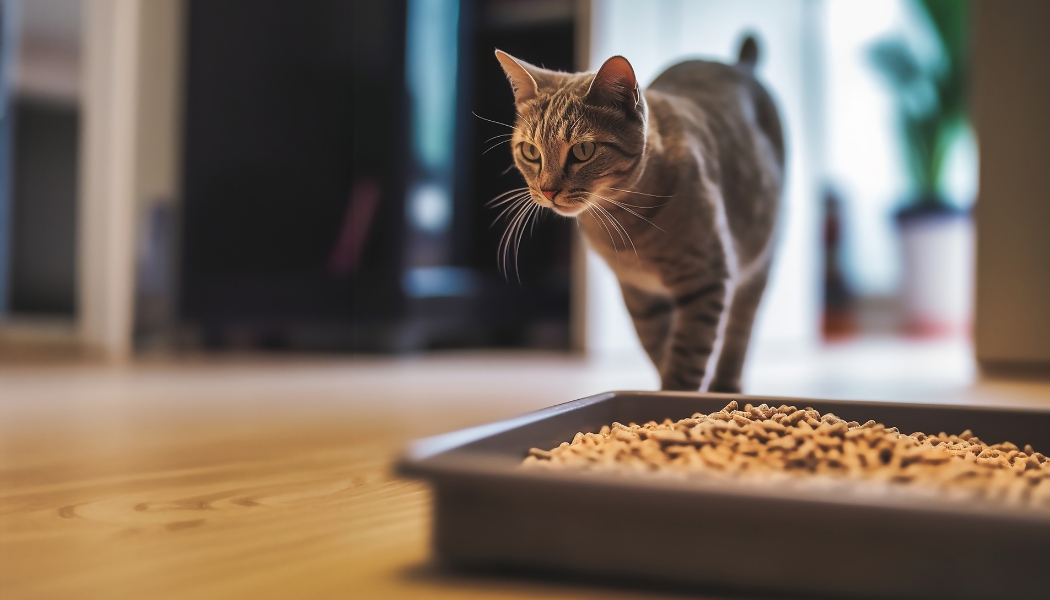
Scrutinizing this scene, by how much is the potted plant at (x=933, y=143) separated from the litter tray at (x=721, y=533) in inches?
135

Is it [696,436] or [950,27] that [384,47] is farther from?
[950,27]

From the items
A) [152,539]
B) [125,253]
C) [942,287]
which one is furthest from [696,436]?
[942,287]

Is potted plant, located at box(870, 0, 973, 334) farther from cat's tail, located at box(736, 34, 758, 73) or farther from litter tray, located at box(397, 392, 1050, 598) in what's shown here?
litter tray, located at box(397, 392, 1050, 598)

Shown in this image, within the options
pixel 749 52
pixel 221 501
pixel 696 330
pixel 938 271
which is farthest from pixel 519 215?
pixel 938 271

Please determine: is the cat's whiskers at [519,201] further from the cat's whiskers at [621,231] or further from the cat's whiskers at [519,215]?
the cat's whiskers at [621,231]

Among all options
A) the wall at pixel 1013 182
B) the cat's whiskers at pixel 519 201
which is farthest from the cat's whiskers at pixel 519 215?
the wall at pixel 1013 182

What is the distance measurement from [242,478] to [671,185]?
1.73 feet

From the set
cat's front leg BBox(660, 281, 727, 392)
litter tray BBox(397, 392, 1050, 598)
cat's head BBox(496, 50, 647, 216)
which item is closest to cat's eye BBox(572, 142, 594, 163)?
cat's head BBox(496, 50, 647, 216)

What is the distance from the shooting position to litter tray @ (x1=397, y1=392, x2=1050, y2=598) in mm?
379

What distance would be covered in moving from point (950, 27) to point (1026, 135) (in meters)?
1.72

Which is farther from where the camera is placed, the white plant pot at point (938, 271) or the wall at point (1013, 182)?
the white plant pot at point (938, 271)

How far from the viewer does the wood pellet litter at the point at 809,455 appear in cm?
48

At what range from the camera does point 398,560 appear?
1.64ft

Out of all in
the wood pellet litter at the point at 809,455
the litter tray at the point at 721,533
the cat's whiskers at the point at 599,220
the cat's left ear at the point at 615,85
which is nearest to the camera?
the litter tray at the point at 721,533
